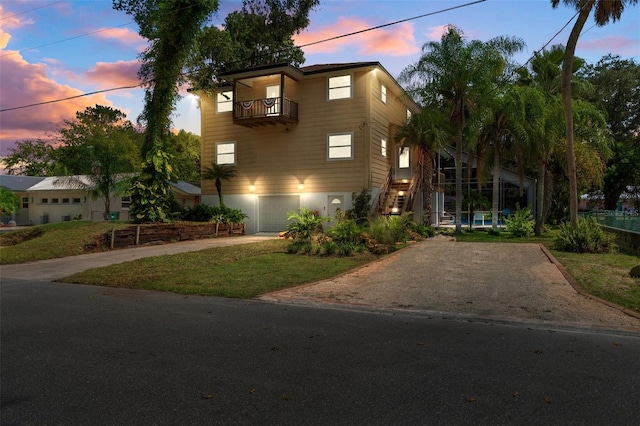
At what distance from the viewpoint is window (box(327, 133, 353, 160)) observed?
2220cm

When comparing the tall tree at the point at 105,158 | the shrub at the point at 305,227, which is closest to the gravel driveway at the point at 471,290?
the shrub at the point at 305,227

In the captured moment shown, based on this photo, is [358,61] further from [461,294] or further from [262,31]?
[461,294]

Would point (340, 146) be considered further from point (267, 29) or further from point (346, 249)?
point (267, 29)

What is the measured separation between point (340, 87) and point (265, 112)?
4.33 meters

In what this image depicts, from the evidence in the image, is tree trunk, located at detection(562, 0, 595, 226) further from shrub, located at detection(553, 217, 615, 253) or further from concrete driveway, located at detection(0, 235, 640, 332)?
concrete driveway, located at detection(0, 235, 640, 332)

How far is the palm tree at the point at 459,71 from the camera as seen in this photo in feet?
64.1

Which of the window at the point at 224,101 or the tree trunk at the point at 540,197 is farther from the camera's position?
the window at the point at 224,101

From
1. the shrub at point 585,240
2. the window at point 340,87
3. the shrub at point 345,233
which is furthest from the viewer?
the window at point 340,87

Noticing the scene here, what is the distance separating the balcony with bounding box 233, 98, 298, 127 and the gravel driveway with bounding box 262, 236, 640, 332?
1226 cm

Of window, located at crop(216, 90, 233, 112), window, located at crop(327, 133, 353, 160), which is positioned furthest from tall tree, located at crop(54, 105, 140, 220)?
window, located at crop(327, 133, 353, 160)

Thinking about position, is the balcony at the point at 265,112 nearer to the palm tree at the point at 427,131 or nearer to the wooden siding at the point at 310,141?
the wooden siding at the point at 310,141

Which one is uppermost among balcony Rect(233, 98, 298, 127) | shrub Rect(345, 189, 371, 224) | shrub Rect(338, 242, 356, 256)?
balcony Rect(233, 98, 298, 127)

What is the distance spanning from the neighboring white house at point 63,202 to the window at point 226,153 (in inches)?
259

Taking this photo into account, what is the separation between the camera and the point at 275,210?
2434 centimetres
